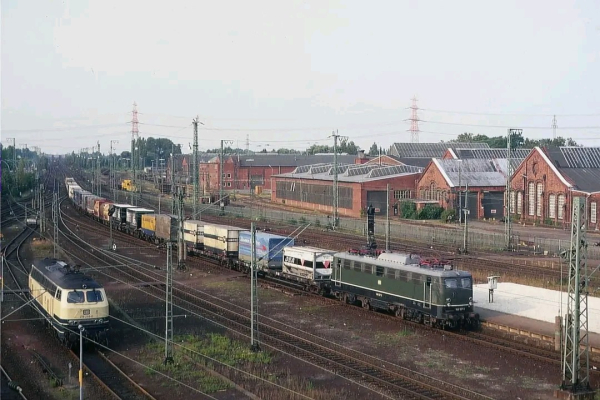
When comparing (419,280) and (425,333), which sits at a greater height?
(419,280)

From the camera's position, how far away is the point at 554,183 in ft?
233

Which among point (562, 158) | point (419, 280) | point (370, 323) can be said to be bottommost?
point (370, 323)

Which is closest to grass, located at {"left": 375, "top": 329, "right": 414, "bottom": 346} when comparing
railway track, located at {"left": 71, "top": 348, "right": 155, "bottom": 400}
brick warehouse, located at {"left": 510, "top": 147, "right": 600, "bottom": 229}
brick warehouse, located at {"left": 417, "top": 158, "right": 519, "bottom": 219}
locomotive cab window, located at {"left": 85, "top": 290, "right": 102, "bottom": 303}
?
railway track, located at {"left": 71, "top": 348, "right": 155, "bottom": 400}

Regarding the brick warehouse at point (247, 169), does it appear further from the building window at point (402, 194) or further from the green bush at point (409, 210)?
the green bush at point (409, 210)

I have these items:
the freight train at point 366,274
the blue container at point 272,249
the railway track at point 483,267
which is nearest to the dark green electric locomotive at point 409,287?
the freight train at point 366,274

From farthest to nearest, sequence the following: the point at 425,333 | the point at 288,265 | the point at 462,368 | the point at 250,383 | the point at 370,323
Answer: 1. the point at 288,265
2. the point at 370,323
3. the point at 425,333
4. the point at 462,368
5. the point at 250,383

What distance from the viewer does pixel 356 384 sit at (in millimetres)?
23578

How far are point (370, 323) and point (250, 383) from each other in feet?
34.2

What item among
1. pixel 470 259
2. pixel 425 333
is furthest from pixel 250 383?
pixel 470 259

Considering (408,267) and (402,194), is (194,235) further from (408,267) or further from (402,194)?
(402,194)

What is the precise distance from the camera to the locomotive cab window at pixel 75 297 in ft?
88.6

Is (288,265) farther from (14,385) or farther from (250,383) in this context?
(14,385)

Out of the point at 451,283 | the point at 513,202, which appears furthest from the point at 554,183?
the point at 451,283

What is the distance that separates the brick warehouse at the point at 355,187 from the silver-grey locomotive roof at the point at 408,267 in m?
50.1
